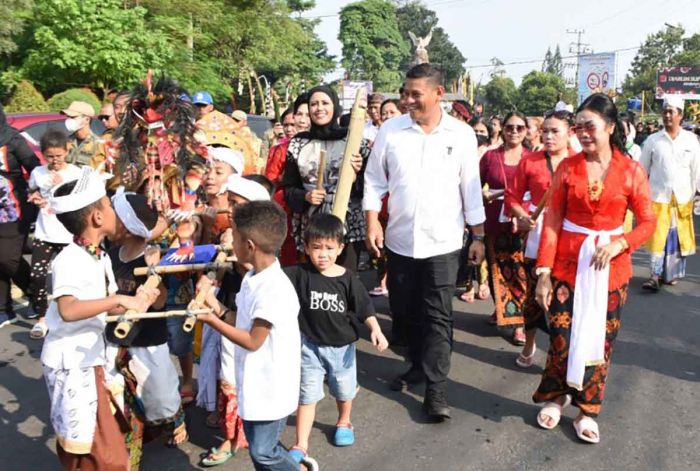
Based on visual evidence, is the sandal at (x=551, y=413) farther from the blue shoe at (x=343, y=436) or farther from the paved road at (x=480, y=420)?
the blue shoe at (x=343, y=436)

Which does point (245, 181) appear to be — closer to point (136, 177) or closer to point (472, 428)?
point (136, 177)

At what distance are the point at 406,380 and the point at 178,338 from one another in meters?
1.57

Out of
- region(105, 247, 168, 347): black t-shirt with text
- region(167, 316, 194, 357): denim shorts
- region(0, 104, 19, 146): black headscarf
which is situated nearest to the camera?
region(105, 247, 168, 347): black t-shirt with text

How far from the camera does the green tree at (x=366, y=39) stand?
7394 centimetres

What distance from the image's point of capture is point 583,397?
3732 mm

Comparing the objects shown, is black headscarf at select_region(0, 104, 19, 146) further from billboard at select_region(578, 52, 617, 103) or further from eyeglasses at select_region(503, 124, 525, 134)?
billboard at select_region(578, 52, 617, 103)

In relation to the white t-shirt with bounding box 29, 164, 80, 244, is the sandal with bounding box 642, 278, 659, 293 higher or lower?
lower

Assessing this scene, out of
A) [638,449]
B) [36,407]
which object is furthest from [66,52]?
[638,449]

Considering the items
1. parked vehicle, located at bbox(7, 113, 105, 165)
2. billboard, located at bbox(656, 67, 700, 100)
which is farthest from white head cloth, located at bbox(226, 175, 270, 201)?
billboard, located at bbox(656, 67, 700, 100)

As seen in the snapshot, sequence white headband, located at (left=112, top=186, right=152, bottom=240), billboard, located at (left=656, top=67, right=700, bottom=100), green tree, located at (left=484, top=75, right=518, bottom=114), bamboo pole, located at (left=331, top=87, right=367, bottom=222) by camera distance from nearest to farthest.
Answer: white headband, located at (left=112, top=186, right=152, bottom=240) → bamboo pole, located at (left=331, top=87, right=367, bottom=222) → billboard, located at (left=656, top=67, right=700, bottom=100) → green tree, located at (left=484, top=75, right=518, bottom=114)

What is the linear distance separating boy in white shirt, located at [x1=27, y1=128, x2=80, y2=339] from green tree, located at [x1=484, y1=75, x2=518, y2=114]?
83194 millimetres

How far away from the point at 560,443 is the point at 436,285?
1136mm

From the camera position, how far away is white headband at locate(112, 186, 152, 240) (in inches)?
118

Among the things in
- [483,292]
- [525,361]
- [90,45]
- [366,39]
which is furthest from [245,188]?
[366,39]
